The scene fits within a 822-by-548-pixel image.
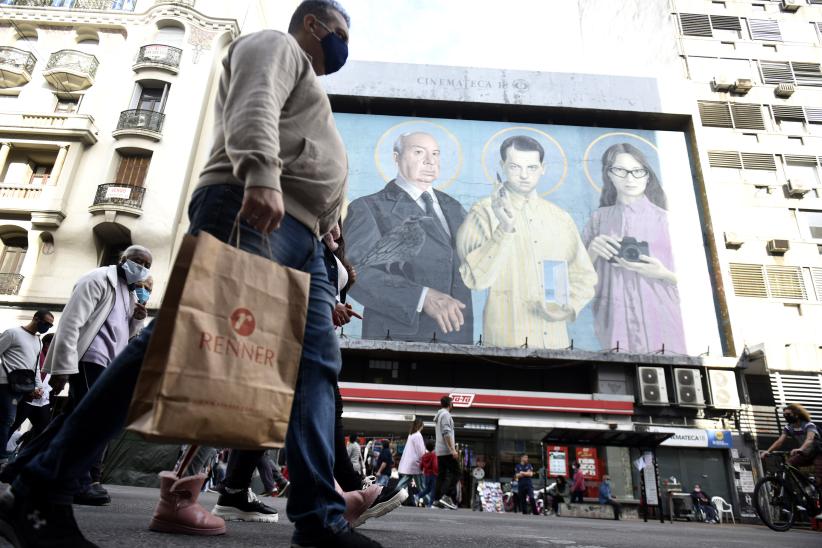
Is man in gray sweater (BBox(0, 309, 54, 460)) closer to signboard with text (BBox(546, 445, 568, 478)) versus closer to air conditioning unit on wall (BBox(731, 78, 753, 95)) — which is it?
signboard with text (BBox(546, 445, 568, 478))

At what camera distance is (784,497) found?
7090 millimetres

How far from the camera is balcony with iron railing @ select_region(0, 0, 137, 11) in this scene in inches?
861

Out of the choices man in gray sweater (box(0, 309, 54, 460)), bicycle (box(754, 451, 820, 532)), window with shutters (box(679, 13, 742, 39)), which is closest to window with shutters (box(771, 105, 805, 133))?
window with shutters (box(679, 13, 742, 39))

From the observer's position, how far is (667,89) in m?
26.2

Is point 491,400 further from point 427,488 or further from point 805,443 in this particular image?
point 805,443

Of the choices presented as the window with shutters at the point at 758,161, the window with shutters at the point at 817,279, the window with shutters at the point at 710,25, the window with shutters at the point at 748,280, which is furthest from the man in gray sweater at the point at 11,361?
the window with shutters at the point at 710,25

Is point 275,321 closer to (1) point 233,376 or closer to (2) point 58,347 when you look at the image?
(1) point 233,376

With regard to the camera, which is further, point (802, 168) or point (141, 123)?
point (802, 168)

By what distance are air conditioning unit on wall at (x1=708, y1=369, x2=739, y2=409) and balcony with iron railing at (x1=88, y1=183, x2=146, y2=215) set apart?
2114cm

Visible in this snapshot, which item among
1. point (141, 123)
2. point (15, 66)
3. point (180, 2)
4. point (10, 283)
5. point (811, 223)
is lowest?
point (10, 283)

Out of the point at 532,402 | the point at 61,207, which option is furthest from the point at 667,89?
the point at 61,207

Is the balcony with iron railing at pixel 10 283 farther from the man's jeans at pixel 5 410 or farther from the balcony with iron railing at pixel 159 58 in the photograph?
the man's jeans at pixel 5 410

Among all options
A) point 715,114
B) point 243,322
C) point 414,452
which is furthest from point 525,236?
point 243,322

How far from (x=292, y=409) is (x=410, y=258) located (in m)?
20.7
